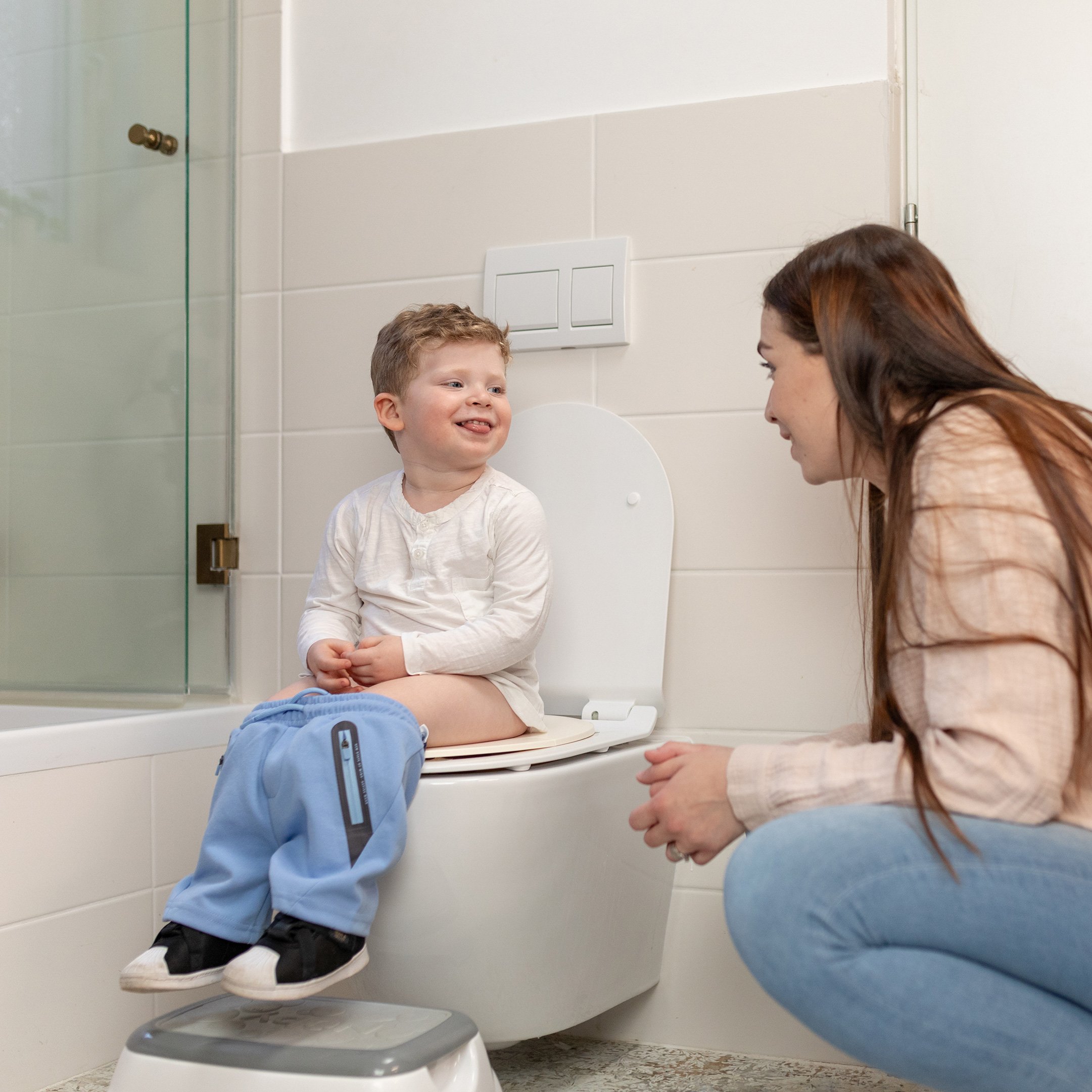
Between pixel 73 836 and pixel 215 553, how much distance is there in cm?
48

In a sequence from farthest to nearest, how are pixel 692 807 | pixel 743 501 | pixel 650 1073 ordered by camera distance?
pixel 743 501 < pixel 650 1073 < pixel 692 807

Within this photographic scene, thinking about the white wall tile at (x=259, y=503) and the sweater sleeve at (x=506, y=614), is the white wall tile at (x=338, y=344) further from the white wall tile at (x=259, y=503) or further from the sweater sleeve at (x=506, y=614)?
the sweater sleeve at (x=506, y=614)

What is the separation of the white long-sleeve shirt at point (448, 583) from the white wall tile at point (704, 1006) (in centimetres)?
35

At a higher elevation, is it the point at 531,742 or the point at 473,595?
the point at 473,595

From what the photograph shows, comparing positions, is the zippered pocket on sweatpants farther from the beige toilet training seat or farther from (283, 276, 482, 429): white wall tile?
(283, 276, 482, 429): white wall tile

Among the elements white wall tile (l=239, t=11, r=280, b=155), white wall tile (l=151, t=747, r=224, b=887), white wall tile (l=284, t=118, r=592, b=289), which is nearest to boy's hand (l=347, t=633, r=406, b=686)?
white wall tile (l=151, t=747, r=224, b=887)

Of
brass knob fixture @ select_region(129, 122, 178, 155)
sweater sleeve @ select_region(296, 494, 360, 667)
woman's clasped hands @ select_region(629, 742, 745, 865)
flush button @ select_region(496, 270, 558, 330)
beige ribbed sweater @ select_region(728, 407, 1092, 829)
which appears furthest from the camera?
brass knob fixture @ select_region(129, 122, 178, 155)

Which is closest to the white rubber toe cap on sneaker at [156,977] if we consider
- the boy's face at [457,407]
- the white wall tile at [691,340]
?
the boy's face at [457,407]

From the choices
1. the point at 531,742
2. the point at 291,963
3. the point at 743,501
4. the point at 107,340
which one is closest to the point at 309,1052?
the point at 291,963

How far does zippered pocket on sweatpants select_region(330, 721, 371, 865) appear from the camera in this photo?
94 cm

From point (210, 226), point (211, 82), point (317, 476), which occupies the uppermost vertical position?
point (211, 82)

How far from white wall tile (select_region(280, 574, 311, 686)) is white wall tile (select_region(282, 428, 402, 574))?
20mm

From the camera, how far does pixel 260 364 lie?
5.41 ft

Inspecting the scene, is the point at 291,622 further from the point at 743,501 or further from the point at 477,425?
the point at 743,501
